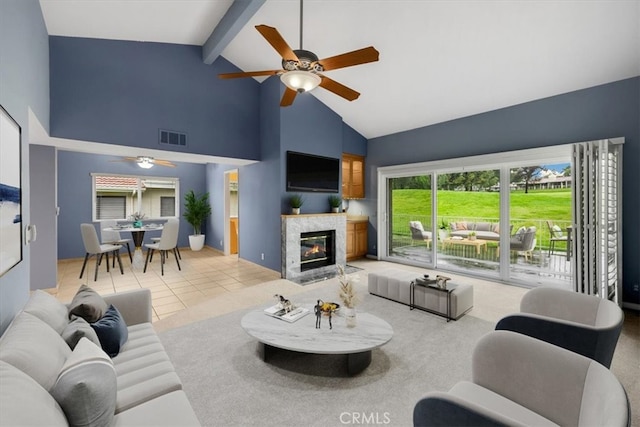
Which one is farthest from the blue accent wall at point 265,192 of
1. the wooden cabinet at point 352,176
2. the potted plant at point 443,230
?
the potted plant at point 443,230

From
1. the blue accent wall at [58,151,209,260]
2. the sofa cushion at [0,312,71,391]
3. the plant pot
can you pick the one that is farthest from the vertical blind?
the blue accent wall at [58,151,209,260]

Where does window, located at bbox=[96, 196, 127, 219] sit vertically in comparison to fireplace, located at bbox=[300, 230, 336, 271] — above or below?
above

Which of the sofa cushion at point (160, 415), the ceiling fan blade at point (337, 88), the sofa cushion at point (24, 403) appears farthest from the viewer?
the ceiling fan blade at point (337, 88)

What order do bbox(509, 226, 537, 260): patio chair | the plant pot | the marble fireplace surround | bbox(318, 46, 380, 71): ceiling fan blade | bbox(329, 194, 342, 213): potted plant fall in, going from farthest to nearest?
the plant pot < bbox(329, 194, 342, 213): potted plant < the marble fireplace surround < bbox(509, 226, 537, 260): patio chair < bbox(318, 46, 380, 71): ceiling fan blade

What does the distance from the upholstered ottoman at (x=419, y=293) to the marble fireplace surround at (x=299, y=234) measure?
1587 millimetres

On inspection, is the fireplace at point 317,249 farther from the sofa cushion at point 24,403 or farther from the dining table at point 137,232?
the sofa cushion at point 24,403

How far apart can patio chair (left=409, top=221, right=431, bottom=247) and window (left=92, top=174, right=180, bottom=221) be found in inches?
249

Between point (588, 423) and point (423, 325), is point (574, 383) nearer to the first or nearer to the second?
point (588, 423)

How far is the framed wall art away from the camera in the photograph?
5.36 feet

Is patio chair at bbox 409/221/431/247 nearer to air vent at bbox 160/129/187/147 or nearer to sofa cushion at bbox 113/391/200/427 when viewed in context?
air vent at bbox 160/129/187/147

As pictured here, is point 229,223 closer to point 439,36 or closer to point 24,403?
point 439,36

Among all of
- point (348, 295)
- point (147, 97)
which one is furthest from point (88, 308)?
point (147, 97)

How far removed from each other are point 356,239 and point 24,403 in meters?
6.17

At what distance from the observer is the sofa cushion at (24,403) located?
858 millimetres
